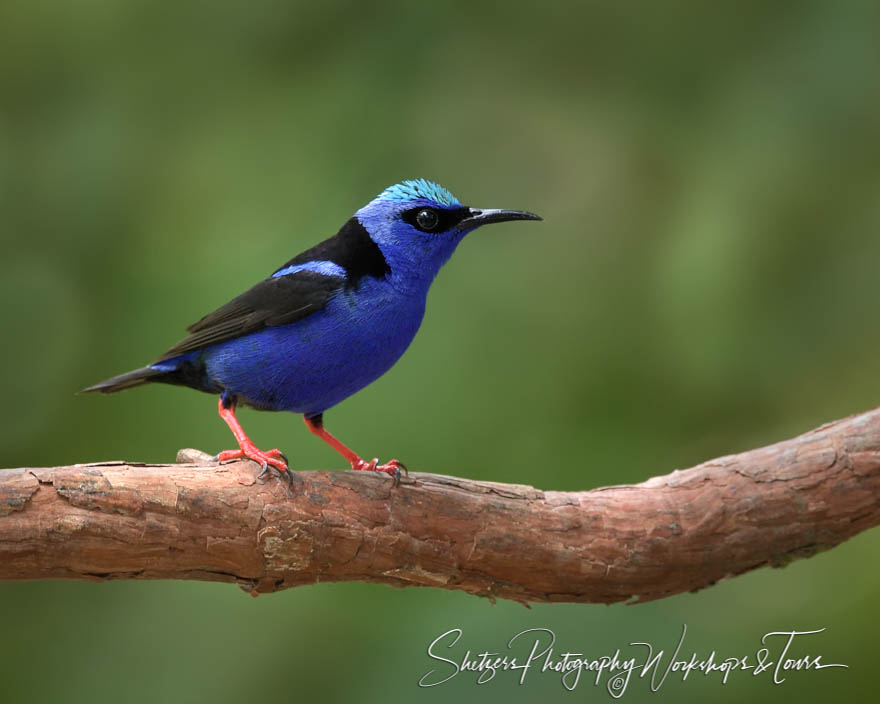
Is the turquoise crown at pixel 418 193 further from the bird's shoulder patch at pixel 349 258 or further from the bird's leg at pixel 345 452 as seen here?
the bird's leg at pixel 345 452

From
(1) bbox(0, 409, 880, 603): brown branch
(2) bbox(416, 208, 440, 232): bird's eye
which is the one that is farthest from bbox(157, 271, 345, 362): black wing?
(1) bbox(0, 409, 880, 603): brown branch

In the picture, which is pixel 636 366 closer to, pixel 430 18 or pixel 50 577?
pixel 430 18

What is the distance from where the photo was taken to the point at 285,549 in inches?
154

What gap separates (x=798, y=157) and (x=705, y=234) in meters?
0.85

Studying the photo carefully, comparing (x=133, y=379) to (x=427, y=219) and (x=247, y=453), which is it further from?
(x=427, y=219)

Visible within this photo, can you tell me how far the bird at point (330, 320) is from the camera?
441cm

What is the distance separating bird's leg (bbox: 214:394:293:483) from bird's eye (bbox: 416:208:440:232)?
1231 mm

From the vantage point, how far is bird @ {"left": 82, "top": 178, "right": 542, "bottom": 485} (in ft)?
14.5

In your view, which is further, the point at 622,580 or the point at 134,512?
the point at 622,580

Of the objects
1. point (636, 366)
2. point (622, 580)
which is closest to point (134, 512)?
point (622, 580)

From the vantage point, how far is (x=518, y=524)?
167 inches

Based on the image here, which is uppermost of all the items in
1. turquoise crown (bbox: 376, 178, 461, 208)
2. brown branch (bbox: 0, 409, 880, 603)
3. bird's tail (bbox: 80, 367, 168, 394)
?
turquoise crown (bbox: 376, 178, 461, 208)

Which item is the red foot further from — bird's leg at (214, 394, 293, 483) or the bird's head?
the bird's head

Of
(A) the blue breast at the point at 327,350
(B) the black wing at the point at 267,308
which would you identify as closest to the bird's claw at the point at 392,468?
(A) the blue breast at the point at 327,350
